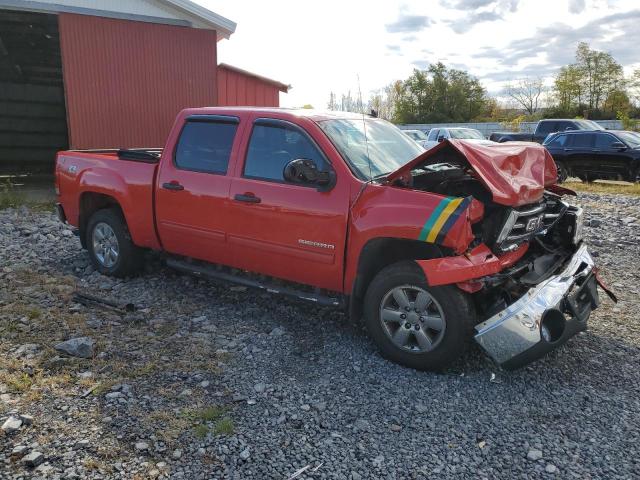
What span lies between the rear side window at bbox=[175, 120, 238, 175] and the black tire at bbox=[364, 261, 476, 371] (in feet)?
6.23

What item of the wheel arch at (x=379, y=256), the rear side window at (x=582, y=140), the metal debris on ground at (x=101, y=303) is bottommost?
the metal debris on ground at (x=101, y=303)

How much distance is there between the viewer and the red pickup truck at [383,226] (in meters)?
3.68

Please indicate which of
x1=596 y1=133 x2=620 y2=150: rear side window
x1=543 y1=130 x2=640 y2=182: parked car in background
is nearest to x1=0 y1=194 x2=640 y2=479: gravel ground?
x1=543 y1=130 x2=640 y2=182: parked car in background

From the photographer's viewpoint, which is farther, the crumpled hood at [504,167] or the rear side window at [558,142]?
the rear side window at [558,142]

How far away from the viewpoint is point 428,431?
10.6ft

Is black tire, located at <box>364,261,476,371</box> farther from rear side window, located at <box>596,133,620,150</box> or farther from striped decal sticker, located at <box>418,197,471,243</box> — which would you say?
rear side window, located at <box>596,133,620,150</box>

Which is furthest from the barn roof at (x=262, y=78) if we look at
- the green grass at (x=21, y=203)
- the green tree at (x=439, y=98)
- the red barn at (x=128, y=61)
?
the green tree at (x=439, y=98)

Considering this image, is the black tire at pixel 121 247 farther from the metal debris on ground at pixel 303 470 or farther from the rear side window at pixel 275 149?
the metal debris on ground at pixel 303 470

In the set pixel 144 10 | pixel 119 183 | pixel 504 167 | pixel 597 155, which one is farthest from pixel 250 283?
pixel 597 155

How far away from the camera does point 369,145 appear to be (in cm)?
468

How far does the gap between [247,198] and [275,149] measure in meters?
0.49

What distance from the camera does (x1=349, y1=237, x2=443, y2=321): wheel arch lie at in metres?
4.00

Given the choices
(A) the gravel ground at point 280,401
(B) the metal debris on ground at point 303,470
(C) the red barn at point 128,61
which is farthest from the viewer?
(C) the red barn at point 128,61

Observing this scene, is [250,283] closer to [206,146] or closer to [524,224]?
[206,146]
